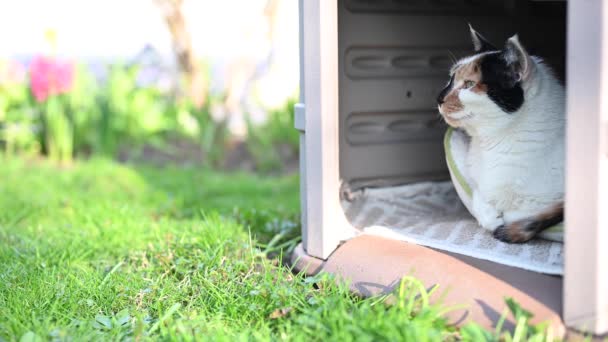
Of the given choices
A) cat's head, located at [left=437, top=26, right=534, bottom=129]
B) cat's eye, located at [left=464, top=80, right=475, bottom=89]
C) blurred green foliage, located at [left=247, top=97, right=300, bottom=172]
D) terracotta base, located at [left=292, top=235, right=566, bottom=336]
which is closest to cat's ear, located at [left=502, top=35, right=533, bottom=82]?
cat's head, located at [left=437, top=26, right=534, bottom=129]

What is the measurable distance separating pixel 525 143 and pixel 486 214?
25 cm

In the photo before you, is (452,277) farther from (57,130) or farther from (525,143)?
(57,130)

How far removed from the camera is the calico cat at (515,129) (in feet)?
6.38

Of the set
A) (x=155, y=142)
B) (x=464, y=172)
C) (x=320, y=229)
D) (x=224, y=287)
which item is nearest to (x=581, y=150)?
(x=464, y=172)

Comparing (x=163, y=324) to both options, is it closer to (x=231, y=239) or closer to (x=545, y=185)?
(x=231, y=239)

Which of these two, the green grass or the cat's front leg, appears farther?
the cat's front leg

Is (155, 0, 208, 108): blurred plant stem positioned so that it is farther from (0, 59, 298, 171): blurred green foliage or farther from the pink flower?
the pink flower

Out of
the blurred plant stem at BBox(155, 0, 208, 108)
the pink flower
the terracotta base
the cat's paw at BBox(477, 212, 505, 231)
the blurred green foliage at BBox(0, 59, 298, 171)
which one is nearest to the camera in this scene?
the terracotta base

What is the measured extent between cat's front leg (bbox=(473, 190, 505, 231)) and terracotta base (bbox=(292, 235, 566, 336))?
214mm

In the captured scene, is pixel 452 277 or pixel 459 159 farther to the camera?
pixel 459 159

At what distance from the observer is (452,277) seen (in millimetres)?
1790

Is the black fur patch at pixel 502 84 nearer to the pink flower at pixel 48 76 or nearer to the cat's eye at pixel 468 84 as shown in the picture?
the cat's eye at pixel 468 84

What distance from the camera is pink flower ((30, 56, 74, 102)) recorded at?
15.0ft

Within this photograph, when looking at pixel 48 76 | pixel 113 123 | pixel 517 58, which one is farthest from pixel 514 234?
pixel 48 76
